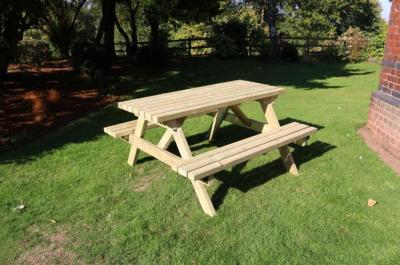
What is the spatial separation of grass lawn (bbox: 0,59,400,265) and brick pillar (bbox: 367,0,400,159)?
364 millimetres

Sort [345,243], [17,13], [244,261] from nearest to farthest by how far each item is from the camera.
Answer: [244,261] < [345,243] < [17,13]

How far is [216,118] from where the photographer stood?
5.39 m

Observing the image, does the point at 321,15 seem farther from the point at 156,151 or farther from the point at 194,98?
the point at 156,151

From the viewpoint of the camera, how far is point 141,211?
369 cm

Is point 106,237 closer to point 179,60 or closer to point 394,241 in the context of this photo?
point 394,241

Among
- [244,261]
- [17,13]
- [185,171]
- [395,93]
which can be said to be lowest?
[244,261]

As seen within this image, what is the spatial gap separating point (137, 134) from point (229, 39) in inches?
586

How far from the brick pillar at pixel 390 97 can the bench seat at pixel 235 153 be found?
1.25 meters

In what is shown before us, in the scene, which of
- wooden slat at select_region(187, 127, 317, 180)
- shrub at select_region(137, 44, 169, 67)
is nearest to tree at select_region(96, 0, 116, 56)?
shrub at select_region(137, 44, 169, 67)

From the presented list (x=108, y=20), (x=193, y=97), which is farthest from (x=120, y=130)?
(x=108, y=20)

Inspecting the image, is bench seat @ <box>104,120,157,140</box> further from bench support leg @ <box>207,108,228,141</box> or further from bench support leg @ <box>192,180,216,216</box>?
bench support leg @ <box>192,180,216,216</box>

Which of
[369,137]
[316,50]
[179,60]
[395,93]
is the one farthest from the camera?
[316,50]

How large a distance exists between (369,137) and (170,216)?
349 cm

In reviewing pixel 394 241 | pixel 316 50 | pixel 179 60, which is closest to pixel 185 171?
pixel 394 241
